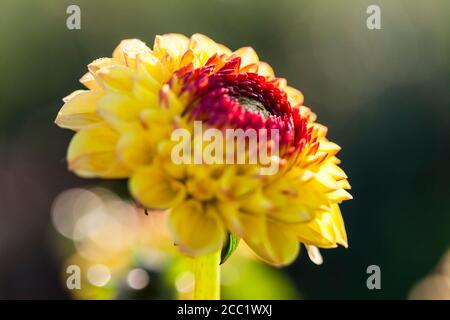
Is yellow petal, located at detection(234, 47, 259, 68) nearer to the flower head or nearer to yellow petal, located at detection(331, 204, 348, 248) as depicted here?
the flower head

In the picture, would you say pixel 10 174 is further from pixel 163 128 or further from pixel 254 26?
pixel 163 128

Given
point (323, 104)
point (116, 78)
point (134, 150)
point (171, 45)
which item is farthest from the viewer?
point (323, 104)

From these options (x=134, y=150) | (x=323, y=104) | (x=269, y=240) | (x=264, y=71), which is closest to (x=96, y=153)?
(x=134, y=150)

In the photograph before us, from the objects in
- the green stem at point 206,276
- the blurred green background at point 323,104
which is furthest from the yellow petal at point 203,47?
the blurred green background at point 323,104

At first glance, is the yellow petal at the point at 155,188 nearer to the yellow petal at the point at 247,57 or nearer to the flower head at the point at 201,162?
the flower head at the point at 201,162

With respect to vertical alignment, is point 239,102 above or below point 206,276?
above

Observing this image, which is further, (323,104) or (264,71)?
(323,104)

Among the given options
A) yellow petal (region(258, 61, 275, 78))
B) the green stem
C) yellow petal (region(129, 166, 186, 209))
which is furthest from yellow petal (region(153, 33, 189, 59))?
the green stem

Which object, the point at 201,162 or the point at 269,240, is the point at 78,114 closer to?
the point at 201,162
